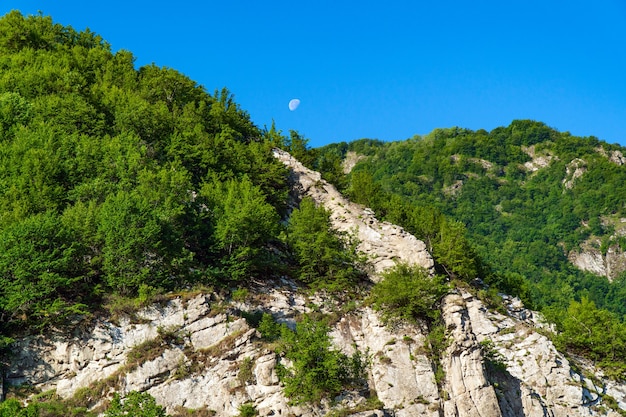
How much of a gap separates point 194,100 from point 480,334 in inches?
1271

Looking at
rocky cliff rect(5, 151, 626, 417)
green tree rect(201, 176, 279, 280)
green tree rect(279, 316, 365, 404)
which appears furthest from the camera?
green tree rect(201, 176, 279, 280)

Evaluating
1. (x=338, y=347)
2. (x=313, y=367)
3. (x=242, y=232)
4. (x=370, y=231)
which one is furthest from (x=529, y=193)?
(x=313, y=367)

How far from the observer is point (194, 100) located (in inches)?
2448

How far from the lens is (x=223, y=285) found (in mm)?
36562

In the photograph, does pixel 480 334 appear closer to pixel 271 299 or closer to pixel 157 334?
pixel 271 299

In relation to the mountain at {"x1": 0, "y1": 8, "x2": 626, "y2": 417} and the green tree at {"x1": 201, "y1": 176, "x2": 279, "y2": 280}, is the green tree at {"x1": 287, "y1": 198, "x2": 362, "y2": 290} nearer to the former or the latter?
the mountain at {"x1": 0, "y1": 8, "x2": 626, "y2": 417}

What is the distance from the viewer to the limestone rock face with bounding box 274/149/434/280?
4269cm

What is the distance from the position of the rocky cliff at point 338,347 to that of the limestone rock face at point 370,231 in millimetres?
106

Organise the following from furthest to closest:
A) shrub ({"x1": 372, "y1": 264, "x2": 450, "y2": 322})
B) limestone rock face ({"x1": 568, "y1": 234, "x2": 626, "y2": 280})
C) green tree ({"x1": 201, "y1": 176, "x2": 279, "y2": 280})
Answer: limestone rock face ({"x1": 568, "y1": 234, "x2": 626, "y2": 280}) → shrub ({"x1": 372, "y1": 264, "x2": 450, "y2": 322}) → green tree ({"x1": 201, "y1": 176, "x2": 279, "y2": 280})

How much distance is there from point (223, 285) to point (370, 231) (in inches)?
463

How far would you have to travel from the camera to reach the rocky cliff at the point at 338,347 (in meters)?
30.7

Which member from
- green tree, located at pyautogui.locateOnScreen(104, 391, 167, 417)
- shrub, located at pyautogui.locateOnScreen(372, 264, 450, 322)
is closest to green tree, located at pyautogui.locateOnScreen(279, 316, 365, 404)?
shrub, located at pyautogui.locateOnScreen(372, 264, 450, 322)

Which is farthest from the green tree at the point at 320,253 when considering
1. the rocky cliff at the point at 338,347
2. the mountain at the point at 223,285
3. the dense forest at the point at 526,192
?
the dense forest at the point at 526,192

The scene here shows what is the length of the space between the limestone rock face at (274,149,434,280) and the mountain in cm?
13
